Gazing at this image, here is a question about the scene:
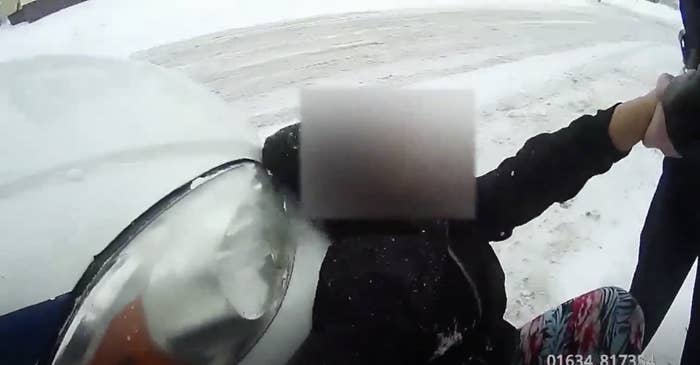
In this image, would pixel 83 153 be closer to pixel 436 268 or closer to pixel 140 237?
pixel 140 237

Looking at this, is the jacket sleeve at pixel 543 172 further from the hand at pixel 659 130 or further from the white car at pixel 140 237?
the white car at pixel 140 237

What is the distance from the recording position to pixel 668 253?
1271mm

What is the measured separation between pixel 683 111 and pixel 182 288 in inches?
25.4

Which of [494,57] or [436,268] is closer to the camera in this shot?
[436,268]

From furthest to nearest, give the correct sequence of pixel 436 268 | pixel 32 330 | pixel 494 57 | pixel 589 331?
pixel 494 57
pixel 589 331
pixel 436 268
pixel 32 330

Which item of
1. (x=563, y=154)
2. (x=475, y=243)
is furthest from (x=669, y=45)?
(x=475, y=243)

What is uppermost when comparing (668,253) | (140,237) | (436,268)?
(140,237)

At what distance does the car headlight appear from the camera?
742 millimetres

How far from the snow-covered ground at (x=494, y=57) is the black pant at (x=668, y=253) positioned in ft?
0.08

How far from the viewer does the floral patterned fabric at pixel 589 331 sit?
988mm

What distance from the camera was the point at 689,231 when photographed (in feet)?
3.95

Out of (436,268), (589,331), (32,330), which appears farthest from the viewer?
(589,331)

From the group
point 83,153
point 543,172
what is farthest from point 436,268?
point 83,153

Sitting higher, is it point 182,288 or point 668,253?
point 182,288
